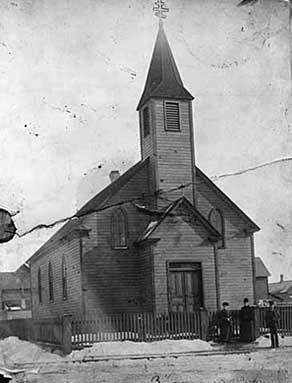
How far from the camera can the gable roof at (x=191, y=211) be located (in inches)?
81.2

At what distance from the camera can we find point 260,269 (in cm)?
221

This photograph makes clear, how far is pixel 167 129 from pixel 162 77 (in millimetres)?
178

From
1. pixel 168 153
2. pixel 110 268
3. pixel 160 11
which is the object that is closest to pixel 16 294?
pixel 110 268

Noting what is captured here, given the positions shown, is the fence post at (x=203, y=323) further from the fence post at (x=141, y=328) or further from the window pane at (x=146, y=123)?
the window pane at (x=146, y=123)

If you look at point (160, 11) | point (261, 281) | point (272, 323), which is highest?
point (160, 11)

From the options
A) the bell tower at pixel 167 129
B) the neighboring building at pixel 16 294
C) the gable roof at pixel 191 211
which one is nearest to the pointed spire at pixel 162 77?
the bell tower at pixel 167 129

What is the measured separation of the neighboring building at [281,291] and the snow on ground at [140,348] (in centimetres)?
28

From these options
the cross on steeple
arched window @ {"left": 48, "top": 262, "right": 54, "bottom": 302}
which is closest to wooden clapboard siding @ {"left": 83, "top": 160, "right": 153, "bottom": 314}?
arched window @ {"left": 48, "top": 262, "right": 54, "bottom": 302}

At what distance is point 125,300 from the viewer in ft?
6.71

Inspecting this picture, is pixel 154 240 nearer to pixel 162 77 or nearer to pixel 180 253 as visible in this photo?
pixel 180 253

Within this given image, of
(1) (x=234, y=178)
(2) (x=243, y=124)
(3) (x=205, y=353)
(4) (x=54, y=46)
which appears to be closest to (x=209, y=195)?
(1) (x=234, y=178)

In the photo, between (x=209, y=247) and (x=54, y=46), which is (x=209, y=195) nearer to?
(x=209, y=247)

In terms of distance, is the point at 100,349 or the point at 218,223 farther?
the point at 218,223

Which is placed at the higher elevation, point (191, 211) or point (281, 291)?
point (191, 211)
